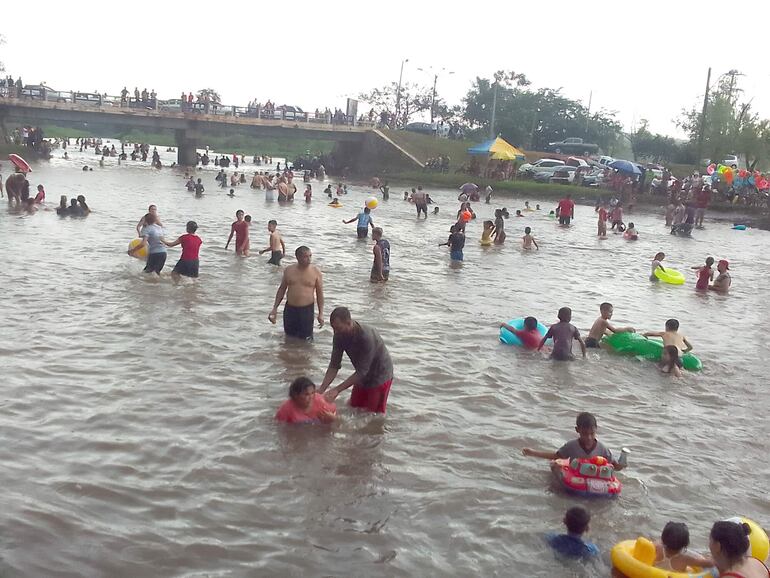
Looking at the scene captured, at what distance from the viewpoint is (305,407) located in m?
7.37

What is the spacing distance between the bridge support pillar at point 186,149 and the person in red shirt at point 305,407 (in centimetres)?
5196

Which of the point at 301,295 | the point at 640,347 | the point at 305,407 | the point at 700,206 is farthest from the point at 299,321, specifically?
the point at 700,206

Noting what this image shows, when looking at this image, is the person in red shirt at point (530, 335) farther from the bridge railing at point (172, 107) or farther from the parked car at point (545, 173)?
the bridge railing at point (172, 107)

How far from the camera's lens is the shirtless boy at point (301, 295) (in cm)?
984

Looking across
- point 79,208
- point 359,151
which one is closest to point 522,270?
point 79,208

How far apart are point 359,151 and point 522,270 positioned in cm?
4387

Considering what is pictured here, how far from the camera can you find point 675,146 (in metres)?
68.7

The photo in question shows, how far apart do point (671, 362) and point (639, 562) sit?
19.1 ft

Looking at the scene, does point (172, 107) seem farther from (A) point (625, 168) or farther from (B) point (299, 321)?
(B) point (299, 321)

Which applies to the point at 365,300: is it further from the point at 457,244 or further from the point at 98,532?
the point at 98,532

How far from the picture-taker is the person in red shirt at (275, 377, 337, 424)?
7.25 meters

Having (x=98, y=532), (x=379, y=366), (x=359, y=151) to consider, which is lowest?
(x=98, y=532)

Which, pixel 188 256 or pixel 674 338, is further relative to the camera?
pixel 188 256

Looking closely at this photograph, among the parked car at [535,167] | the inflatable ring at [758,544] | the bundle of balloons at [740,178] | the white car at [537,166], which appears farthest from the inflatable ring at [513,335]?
the white car at [537,166]
